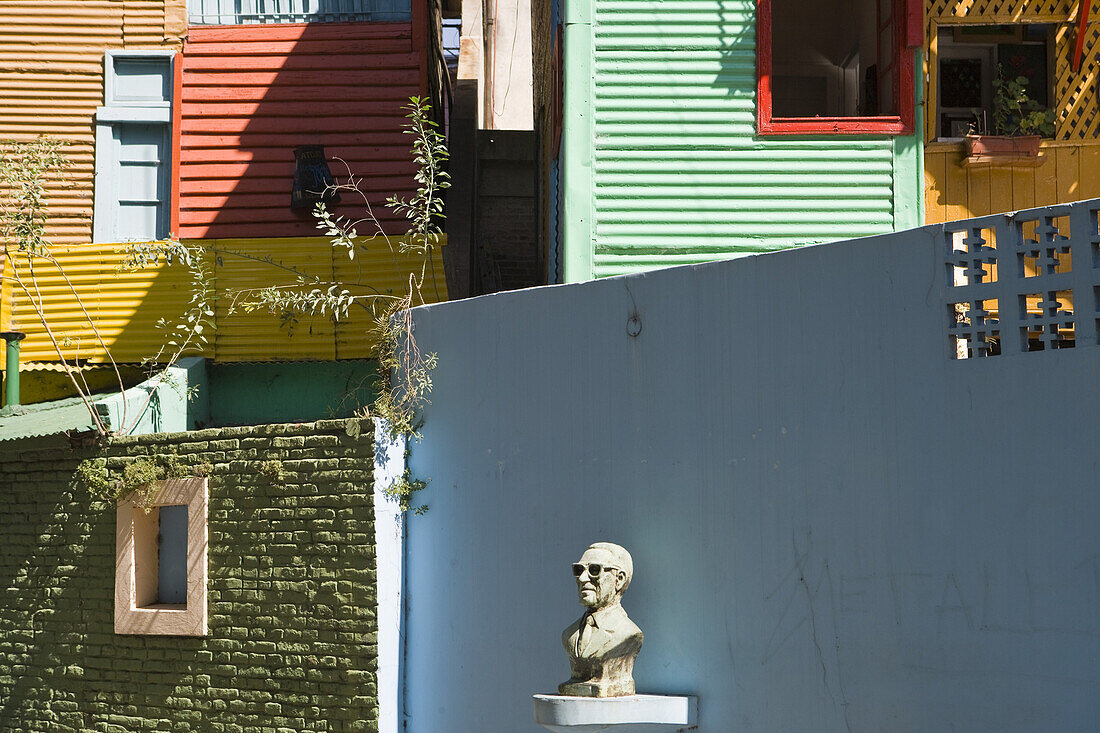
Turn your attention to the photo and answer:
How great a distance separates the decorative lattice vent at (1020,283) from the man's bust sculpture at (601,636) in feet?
7.24

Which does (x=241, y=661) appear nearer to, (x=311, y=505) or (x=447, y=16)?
(x=311, y=505)

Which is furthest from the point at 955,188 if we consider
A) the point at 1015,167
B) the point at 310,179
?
the point at 310,179

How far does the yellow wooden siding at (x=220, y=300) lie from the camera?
1180 centimetres

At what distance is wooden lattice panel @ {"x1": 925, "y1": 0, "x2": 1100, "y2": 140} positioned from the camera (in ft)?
32.2

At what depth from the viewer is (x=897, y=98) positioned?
9539 millimetres

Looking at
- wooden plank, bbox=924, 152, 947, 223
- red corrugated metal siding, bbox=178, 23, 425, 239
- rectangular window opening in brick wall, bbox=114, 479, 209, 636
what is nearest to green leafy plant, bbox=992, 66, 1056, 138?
wooden plank, bbox=924, 152, 947, 223

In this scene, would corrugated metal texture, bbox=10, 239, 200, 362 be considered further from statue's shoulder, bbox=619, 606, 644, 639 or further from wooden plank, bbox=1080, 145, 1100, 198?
wooden plank, bbox=1080, 145, 1100, 198

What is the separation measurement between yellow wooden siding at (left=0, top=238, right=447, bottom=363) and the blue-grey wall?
3.62 metres

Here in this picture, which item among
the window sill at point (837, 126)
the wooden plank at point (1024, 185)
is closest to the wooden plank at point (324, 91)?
the window sill at point (837, 126)

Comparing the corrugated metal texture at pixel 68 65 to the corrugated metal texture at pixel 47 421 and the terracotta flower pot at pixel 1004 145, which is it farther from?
the terracotta flower pot at pixel 1004 145

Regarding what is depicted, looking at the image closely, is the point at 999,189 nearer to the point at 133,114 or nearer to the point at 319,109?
the point at 319,109

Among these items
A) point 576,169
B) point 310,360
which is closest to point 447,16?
point 310,360

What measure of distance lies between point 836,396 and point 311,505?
3690mm

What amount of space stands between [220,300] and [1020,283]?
27.3 feet
